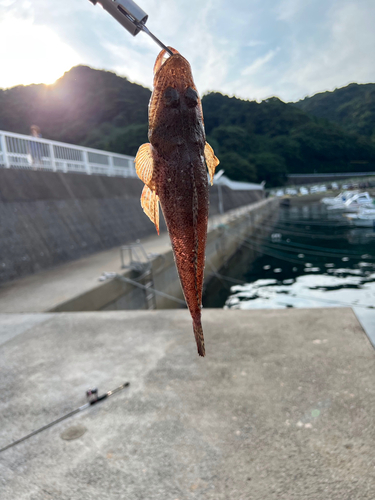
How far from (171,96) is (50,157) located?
44.6ft

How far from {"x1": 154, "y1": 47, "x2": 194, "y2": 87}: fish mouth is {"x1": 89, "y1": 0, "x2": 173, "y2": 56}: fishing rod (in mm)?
40

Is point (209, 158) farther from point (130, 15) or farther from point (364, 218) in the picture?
point (364, 218)

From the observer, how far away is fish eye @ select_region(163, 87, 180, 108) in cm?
117

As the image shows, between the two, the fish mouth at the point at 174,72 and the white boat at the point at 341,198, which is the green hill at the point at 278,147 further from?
the fish mouth at the point at 174,72

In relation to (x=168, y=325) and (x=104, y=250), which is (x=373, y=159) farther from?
(x=168, y=325)

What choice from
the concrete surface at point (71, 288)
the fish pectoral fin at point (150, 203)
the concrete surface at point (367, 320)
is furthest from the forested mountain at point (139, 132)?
the fish pectoral fin at point (150, 203)

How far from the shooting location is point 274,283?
649 inches

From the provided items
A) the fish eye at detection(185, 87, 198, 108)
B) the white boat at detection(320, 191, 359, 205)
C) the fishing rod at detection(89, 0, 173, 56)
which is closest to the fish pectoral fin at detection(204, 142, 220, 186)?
the fish eye at detection(185, 87, 198, 108)

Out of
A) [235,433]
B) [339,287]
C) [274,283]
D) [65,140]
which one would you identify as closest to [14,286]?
[235,433]

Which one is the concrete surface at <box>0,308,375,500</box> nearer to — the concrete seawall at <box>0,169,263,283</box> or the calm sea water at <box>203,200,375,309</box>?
the calm sea water at <box>203,200,375,309</box>

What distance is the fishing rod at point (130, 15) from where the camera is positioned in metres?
1.19

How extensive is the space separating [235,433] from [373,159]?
227 ft

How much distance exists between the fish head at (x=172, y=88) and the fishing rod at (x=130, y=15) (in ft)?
0.17

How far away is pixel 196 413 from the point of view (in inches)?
126
